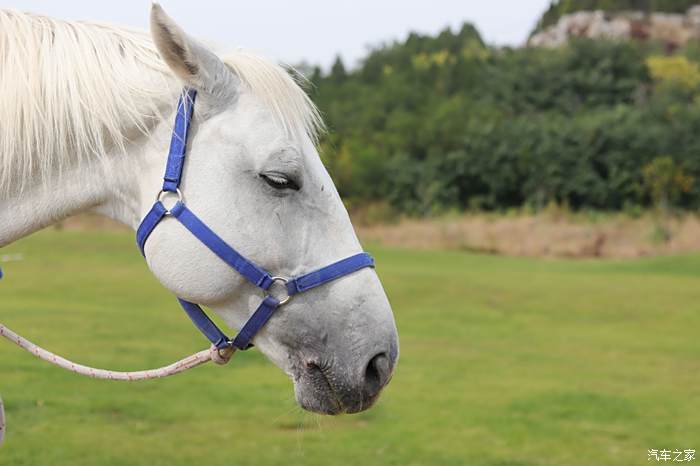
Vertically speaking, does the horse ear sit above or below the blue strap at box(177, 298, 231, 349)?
above

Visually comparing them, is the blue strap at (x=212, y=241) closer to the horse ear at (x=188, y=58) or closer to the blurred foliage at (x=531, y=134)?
the horse ear at (x=188, y=58)

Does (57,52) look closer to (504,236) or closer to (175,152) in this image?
(175,152)

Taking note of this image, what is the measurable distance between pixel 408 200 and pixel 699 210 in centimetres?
1109

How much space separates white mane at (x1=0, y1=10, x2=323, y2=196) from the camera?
2.05 meters

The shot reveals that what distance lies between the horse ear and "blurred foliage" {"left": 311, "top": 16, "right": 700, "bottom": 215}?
29.8 meters

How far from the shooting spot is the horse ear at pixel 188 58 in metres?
1.90

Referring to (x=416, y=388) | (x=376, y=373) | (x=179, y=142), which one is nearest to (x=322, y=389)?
(x=376, y=373)

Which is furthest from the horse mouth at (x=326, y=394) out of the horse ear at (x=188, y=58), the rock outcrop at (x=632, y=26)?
the rock outcrop at (x=632, y=26)

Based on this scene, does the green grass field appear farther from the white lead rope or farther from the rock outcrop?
the rock outcrop

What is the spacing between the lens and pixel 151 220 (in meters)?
2.04

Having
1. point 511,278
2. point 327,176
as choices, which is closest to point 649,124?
point 511,278

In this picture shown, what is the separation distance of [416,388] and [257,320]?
5.63 m

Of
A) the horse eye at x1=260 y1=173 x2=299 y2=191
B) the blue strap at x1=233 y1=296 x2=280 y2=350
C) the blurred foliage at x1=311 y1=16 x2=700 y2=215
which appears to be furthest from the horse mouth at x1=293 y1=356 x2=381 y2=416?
the blurred foliage at x1=311 y1=16 x2=700 y2=215

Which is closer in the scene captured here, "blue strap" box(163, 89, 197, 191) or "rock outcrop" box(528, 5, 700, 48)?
"blue strap" box(163, 89, 197, 191)
